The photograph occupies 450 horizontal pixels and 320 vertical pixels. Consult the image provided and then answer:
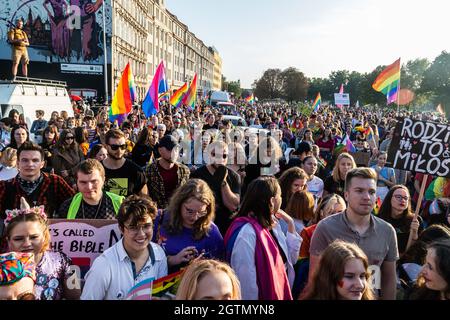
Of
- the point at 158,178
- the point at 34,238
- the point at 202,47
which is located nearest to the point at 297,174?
the point at 158,178

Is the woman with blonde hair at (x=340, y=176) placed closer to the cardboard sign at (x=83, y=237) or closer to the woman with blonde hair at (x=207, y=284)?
the cardboard sign at (x=83, y=237)

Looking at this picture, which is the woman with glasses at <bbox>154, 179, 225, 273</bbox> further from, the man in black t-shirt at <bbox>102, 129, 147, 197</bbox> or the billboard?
the billboard

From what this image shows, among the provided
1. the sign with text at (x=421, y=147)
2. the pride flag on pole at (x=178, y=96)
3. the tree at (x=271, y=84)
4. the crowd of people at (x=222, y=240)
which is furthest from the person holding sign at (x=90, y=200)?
the tree at (x=271, y=84)

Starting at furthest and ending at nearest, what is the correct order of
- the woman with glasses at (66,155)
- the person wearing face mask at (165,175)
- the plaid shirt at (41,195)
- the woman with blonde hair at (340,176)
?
the woman with glasses at (66,155) < the woman with blonde hair at (340,176) < the person wearing face mask at (165,175) < the plaid shirt at (41,195)

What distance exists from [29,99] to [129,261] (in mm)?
11750

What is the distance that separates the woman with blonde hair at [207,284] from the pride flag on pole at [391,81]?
50.0 feet

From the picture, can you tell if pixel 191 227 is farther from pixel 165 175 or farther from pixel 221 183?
pixel 165 175

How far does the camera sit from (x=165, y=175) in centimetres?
529

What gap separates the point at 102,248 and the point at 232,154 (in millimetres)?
2675

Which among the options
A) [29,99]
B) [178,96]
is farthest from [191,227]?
[178,96]

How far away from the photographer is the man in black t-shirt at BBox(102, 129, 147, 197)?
492 cm

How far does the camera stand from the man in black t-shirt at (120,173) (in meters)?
4.92

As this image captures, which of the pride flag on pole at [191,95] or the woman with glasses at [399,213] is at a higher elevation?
the pride flag on pole at [191,95]

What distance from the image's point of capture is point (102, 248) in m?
3.75
